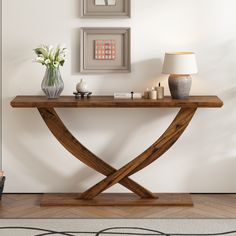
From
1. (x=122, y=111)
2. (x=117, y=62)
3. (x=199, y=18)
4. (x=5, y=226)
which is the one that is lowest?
(x=5, y=226)

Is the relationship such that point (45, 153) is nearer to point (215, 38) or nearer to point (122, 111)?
point (122, 111)

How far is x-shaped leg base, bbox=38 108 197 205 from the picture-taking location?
4957mm

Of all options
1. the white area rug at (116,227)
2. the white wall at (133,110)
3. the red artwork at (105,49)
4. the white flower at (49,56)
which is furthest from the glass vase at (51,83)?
the white area rug at (116,227)

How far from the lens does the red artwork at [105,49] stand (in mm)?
5109

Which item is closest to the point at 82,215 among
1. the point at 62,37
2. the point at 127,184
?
the point at 127,184

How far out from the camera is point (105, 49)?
5.12 meters

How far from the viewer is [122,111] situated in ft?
17.1

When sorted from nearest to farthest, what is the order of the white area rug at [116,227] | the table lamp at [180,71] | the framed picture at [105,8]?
the white area rug at [116,227], the table lamp at [180,71], the framed picture at [105,8]

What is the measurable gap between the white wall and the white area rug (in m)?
0.70

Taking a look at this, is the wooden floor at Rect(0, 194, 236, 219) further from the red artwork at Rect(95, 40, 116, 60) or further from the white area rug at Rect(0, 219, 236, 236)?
the red artwork at Rect(95, 40, 116, 60)

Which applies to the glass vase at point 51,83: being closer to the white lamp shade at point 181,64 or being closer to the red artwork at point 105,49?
the red artwork at point 105,49

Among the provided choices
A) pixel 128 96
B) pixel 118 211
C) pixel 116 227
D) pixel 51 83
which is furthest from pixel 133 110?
pixel 116 227

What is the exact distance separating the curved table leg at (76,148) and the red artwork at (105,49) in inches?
21.5

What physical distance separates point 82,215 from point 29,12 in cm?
152
